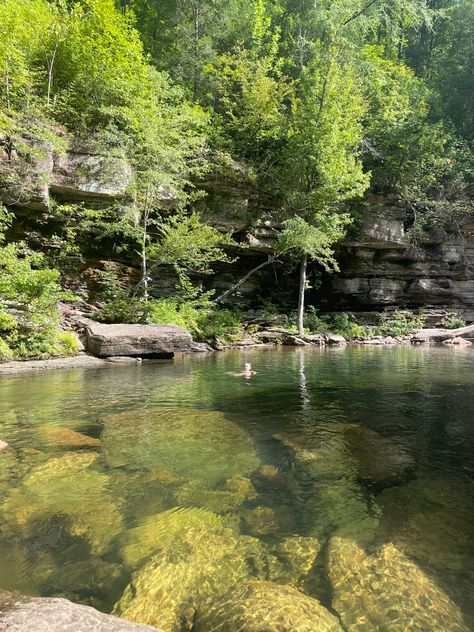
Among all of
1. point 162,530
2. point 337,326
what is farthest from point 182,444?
point 337,326

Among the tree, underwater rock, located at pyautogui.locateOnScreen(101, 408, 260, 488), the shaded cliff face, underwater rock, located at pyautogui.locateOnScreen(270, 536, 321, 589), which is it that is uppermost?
the tree

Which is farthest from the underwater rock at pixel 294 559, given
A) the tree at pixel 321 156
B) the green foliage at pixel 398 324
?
the green foliage at pixel 398 324

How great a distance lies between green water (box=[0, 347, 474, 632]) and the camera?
7.22 feet

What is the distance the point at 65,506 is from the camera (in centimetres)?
303

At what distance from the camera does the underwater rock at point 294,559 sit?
89.7 inches

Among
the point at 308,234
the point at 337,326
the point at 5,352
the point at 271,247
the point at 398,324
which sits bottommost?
the point at 5,352

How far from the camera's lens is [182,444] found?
450cm

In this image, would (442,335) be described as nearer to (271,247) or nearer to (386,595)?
(271,247)

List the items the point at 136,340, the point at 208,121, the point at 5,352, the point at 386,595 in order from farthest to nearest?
the point at 208,121, the point at 136,340, the point at 5,352, the point at 386,595

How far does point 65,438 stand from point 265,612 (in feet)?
11.8

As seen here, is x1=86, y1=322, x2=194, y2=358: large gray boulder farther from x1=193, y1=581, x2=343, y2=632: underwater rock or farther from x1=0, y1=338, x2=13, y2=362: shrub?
x1=193, y1=581, x2=343, y2=632: underwater rock

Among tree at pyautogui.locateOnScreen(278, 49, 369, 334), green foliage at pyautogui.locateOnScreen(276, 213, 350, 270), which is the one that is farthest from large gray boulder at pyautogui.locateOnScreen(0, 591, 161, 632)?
tree at pyautogui.locateOnScreen(278, 49, 369, 334)

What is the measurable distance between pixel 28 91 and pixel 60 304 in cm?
943

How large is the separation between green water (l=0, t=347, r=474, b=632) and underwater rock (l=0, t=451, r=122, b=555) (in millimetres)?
15
